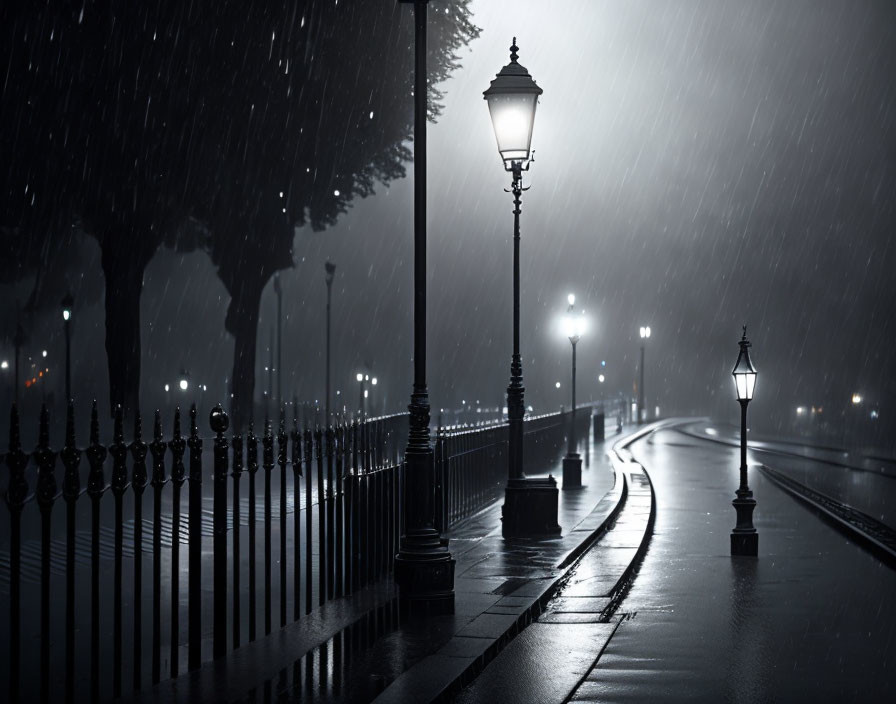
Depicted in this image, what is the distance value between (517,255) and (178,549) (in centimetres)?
904

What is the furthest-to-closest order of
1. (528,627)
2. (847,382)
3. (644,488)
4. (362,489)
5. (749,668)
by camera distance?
1. (847,382)
2. (644,488)
3. (362,489)
4. (528,627)
5. (749,668)

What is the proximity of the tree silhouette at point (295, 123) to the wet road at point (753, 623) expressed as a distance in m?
11.9

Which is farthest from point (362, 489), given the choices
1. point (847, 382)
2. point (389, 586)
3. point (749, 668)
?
point (847, 382)

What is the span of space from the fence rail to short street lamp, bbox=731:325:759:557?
139 inches

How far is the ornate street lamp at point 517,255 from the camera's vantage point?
43.7 ft

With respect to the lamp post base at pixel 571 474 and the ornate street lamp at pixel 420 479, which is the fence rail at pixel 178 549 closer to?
the ornate street lamp at pixel 420 479

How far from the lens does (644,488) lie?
81.0 ft

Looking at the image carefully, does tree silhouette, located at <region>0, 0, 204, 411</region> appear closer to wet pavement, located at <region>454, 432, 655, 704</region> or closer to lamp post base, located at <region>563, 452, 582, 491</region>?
lamp post base, located at <region>563, 452, 582, 491</region>

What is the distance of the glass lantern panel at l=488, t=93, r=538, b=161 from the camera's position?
13.3 m

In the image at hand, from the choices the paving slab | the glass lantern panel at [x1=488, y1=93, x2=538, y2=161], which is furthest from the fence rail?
the glass lantern panel at [x1=488, y1=93, x2=538, y2=161]

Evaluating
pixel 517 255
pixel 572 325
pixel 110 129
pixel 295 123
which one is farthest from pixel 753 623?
pixel 572 325

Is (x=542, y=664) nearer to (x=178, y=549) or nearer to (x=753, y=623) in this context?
(x=178, y=549)

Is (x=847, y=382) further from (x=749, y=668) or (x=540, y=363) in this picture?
(x=749, y=668)

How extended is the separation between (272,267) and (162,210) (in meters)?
6.53
